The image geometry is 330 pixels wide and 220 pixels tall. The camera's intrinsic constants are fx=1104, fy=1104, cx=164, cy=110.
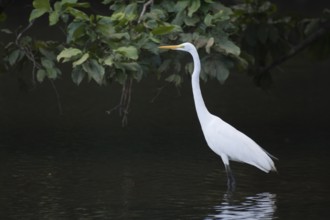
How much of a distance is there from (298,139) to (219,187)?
115 inches

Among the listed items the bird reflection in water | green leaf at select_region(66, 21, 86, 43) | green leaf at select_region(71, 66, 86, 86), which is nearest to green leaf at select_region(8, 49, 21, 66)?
green leaf at select_region(66, 21, 86, 43)

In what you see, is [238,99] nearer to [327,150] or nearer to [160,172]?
[327,150]

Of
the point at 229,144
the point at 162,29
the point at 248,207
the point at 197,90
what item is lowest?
the point at 248,207

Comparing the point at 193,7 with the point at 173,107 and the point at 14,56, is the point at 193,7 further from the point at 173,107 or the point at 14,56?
the point at 173,107

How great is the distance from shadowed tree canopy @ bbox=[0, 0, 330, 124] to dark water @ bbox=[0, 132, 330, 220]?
35.4 inches

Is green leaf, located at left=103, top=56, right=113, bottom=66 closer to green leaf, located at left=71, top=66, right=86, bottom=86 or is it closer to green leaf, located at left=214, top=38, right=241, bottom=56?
green leaf, located at left=71, top=66, right=86, bottom=86

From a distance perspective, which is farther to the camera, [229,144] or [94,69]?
[229,144]

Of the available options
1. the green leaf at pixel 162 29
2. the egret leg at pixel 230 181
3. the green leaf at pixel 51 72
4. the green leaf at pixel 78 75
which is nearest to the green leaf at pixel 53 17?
the green leaf at pixel 78 75

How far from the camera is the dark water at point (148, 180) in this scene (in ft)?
30.4

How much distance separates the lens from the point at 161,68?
953cm

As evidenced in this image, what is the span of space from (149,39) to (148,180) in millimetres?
2202

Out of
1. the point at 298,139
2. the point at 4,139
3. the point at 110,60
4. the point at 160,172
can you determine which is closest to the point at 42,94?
the point at 4,139

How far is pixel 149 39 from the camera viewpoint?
346 inches

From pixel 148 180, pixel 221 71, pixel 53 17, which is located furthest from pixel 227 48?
pixel 148 180
